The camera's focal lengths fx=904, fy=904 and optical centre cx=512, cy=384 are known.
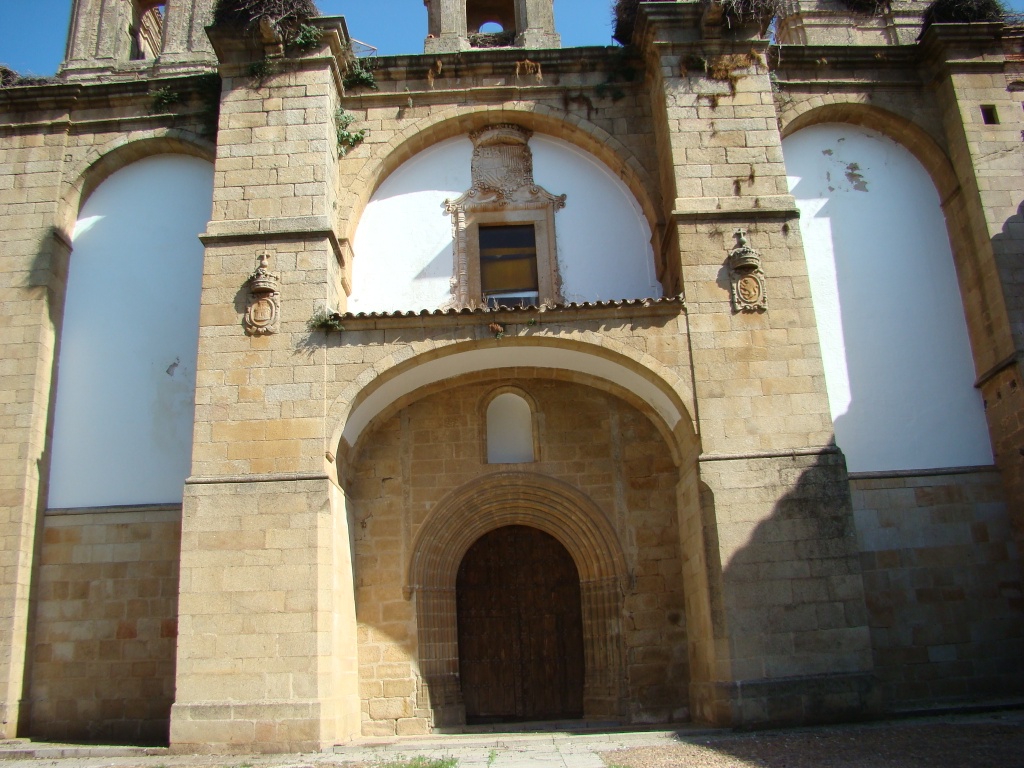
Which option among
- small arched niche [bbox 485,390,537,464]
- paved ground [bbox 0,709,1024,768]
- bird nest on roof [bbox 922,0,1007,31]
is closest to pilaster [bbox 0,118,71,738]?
paved ground [bbox 0,709,1024,768]

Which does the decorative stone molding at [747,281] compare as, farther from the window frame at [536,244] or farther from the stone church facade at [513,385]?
the window frame at [536,244]

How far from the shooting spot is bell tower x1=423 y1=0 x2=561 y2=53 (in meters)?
11.2

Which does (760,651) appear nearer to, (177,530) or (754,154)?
(754,154)

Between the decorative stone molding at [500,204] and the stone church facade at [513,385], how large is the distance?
0.04m

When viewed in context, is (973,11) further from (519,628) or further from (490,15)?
(519,628)

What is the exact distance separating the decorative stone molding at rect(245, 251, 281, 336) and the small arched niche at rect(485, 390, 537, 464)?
102 inches

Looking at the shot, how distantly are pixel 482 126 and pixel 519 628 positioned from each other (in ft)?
19.2

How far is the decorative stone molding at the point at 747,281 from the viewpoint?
8984mm

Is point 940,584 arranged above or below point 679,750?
above

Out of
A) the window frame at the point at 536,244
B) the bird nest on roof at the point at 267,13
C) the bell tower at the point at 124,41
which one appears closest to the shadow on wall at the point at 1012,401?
the window frame at the point at 536,244

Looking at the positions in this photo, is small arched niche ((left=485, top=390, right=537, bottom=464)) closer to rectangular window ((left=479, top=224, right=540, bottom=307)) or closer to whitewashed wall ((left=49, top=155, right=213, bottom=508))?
rectangular window ((left=479, top=224, right=540, bottom=307))

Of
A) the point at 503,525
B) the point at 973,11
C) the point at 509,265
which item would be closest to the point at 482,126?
the point at 509,265

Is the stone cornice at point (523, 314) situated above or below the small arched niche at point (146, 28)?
below

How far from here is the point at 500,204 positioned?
34.7 feet
